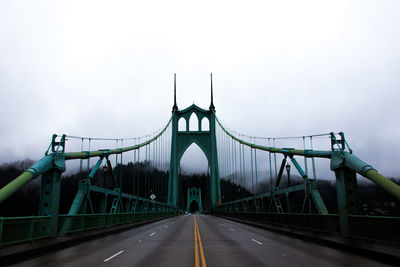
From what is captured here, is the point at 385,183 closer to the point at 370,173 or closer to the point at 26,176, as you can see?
the point at 370,173

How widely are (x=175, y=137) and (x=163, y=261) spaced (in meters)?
73.9

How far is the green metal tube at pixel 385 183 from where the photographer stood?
12.4 m

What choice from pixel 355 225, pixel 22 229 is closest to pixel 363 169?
pixel 355 225

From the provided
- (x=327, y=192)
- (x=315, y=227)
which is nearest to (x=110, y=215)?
(x=315, y=227)

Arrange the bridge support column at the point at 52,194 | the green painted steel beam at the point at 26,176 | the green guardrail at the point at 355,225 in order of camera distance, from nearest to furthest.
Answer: the green guardrail at the point at 355,225
the green painted steel beam at the point at 26,176
the bridge support column at the point at 52,194

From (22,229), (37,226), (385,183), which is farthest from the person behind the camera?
(37,226)

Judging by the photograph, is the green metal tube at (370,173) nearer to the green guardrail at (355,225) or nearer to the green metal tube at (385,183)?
the green metal tube at (385,183)

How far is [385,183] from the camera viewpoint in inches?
505

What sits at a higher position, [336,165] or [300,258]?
[336,165]

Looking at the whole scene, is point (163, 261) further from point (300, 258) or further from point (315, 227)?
point (315, 227)

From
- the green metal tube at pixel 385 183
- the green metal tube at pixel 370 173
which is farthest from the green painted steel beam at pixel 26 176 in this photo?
the green metal tube at pixel 385 183

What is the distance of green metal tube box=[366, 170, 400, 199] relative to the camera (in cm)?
1241

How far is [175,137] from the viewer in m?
83.4

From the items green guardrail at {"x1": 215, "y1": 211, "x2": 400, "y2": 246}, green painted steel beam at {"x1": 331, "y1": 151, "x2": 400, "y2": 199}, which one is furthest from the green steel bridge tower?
green painted steel beam at {"x1": 331, "y1": 151, "x2": 400, "y2": 199}
